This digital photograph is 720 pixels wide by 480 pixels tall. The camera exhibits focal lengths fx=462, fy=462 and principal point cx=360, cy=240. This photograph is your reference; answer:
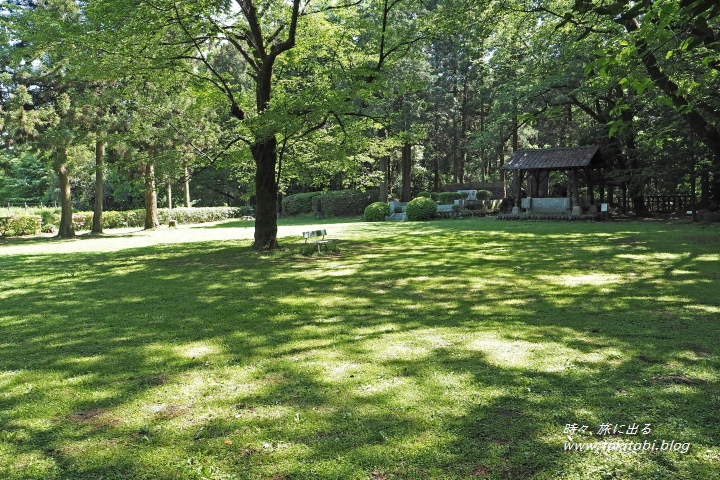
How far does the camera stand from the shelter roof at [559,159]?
26.5 meters

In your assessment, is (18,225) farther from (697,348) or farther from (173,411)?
(697,348)

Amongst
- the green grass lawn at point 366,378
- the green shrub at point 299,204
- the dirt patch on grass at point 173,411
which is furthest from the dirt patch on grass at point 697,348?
the green shrub at point 299,204

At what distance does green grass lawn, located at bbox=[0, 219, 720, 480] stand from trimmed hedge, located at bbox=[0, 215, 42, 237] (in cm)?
1906

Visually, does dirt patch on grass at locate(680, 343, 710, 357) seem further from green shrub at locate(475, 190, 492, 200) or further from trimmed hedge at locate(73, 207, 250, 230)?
green shrub at locate(475, 190, 492, 200)

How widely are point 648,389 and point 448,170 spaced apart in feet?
153

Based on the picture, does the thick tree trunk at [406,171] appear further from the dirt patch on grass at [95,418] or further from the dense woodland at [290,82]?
the dirt patch on grass at [95,418]

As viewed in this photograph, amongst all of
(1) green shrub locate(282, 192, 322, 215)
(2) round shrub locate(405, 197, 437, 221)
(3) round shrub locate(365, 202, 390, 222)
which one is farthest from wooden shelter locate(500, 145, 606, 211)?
(1) green shrub locate(282, 192, 322, 215)

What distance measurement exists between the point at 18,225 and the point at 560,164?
98.6ft

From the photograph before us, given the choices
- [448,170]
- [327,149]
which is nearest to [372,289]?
[327,149]

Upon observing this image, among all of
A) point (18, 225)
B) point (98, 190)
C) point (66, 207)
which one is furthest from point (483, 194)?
point (18, 225)

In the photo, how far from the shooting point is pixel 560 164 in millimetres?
26781

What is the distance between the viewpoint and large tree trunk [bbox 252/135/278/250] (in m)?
14.0

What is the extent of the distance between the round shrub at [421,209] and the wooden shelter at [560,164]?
5.25 m

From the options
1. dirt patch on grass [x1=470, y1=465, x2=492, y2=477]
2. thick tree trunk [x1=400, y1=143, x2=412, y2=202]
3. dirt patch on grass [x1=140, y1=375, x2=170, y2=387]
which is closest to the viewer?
dirt patch on grass [x1=470, y1=465, x2=492, y2=477]
